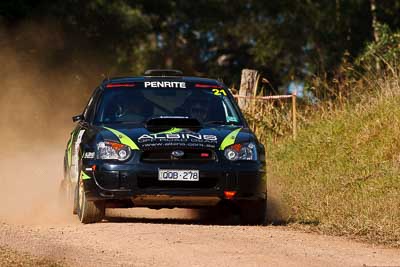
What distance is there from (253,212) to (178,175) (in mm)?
1004

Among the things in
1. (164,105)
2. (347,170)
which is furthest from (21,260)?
(347,170)

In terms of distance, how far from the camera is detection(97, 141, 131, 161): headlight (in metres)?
13.8

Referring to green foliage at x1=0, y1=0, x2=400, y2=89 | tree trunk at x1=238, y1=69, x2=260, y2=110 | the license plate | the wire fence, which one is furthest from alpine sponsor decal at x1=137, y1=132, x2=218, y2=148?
green foliage at x1=0, y1=0, x2=400, y2=89

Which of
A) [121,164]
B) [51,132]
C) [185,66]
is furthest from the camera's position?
[185,66]

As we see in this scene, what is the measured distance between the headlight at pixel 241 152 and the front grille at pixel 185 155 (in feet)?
0.56

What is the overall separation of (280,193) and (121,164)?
3901 millimetres

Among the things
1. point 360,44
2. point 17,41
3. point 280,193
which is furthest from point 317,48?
point 280,193

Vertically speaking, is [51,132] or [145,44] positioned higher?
[145,44]

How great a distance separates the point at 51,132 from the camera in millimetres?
34719

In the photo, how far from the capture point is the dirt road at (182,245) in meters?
11.0

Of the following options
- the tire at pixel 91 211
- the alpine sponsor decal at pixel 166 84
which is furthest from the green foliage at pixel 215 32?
the tire at pixel 91 211

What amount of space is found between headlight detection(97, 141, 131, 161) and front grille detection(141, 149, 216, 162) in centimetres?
18

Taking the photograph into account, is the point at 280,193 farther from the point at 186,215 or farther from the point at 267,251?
the point at 267,251

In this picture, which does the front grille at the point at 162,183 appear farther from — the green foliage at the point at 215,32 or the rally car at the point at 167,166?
the green foliage at the point at 215,32
